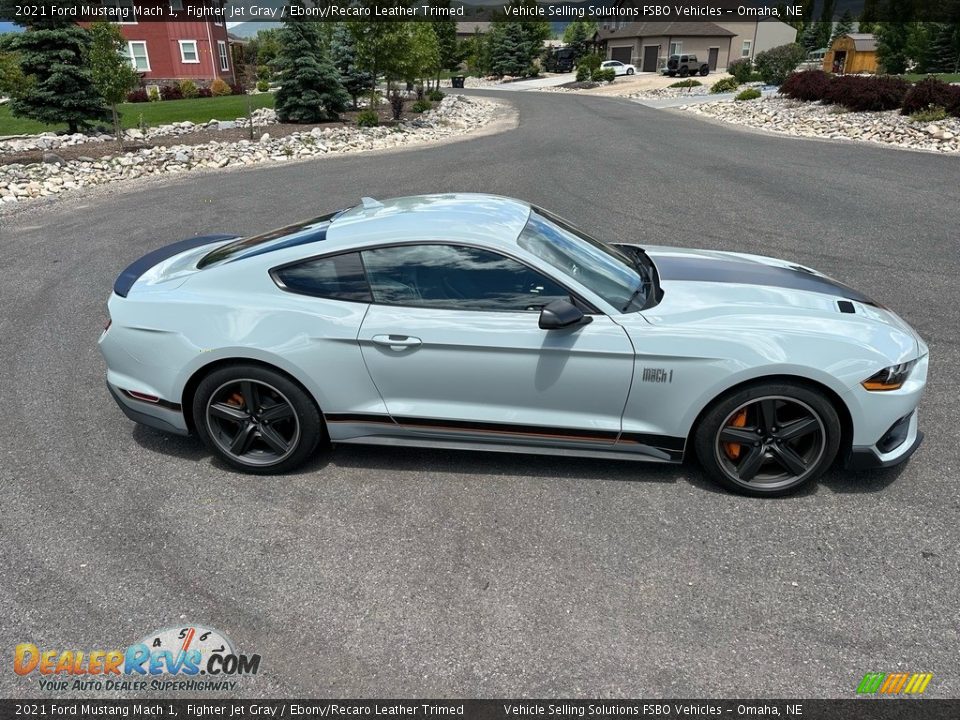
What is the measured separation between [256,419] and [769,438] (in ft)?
9.73

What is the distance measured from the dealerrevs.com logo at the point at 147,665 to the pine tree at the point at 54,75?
22.7 m

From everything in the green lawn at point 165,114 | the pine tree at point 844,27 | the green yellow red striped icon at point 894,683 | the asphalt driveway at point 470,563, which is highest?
the pine tree at point 844,27

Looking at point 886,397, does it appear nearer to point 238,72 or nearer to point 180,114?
point 180,114

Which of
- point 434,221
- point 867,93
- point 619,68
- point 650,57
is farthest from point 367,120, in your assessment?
point 650,57

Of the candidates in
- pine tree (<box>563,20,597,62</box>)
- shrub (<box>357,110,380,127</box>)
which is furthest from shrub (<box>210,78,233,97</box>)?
pine tree (<box>563,20,597,62</box>)

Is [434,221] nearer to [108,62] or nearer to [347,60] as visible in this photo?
[108,62]

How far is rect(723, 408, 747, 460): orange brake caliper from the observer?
3.78m

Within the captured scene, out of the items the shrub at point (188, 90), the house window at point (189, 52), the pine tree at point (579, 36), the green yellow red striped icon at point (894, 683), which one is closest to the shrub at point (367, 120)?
the shrub at point (188, 90)

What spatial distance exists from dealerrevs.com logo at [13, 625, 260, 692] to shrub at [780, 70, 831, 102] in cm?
2781

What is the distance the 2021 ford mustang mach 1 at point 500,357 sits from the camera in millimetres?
3686

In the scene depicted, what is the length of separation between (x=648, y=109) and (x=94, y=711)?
33989 mm

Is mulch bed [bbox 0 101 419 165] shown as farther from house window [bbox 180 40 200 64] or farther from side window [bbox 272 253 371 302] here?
house window [bbox 180 40 200 64]

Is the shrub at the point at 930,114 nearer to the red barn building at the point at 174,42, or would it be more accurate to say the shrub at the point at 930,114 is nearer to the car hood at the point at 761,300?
the car hood at the point at 761,300

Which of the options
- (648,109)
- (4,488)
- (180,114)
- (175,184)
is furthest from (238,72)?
(4,488)
